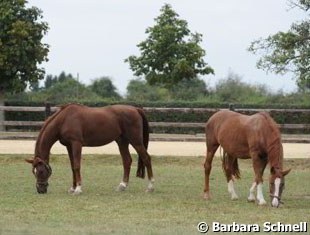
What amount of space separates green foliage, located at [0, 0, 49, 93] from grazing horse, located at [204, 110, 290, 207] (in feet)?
71.3

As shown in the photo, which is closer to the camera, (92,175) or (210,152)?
(210,152)

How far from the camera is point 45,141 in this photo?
46.4 feet

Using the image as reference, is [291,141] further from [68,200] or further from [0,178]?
[68,200]

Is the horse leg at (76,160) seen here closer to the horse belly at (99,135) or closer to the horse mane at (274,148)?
the horse belly at (99,135)

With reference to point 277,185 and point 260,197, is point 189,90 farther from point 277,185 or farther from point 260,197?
point 277,185

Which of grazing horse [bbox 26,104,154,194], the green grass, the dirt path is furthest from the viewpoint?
the dirt path

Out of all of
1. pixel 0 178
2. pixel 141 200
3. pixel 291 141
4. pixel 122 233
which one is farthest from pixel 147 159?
pixel 291 141

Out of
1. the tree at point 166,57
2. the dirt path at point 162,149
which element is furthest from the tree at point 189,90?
the dirt path at point 162,149

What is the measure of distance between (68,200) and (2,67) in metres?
22.6

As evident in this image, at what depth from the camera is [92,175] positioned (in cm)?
1808

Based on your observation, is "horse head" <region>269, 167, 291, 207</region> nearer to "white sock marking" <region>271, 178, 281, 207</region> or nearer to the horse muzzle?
"white sock marking" <region>271, 178, 281, 207</region>

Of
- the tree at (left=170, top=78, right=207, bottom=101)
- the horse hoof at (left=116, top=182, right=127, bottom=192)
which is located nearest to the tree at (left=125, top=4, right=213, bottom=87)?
the tree at (left=170, top=78, right=207, bottom=101)

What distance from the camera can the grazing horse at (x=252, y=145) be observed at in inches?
472

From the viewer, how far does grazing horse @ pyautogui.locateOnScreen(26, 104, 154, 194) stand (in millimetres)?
14062
